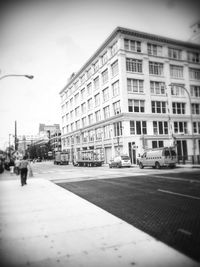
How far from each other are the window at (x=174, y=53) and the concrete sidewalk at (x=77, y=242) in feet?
154

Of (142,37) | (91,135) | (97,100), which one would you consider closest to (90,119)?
(91,135)

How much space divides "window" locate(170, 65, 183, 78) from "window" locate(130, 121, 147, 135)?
44.3ft

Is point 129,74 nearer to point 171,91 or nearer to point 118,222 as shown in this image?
point 171,91

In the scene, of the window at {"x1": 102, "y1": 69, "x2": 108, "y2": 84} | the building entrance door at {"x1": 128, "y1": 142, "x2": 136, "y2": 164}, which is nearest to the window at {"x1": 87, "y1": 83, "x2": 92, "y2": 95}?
the window at {"x1": 102, "y1": 69, "x2": 108, "y2": 84}

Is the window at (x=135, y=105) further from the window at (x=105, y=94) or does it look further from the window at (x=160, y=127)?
the window at (x=105, y=94)

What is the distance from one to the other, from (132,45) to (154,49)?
5.28 metres

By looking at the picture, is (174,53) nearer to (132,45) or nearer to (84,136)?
(132,45)

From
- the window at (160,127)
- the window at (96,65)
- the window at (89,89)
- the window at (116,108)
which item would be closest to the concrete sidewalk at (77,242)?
the window at (116,108)

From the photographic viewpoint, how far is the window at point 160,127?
43.2 metres

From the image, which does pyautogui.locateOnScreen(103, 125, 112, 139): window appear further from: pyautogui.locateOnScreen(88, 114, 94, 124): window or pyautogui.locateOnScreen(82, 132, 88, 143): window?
pyautogui.locateOnScreen(82, 132, 88, 143): window

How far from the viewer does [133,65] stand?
1692 inches

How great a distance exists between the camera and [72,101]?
69.1 meters

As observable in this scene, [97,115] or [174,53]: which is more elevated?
[174,53]

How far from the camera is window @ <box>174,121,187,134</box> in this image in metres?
45.0
